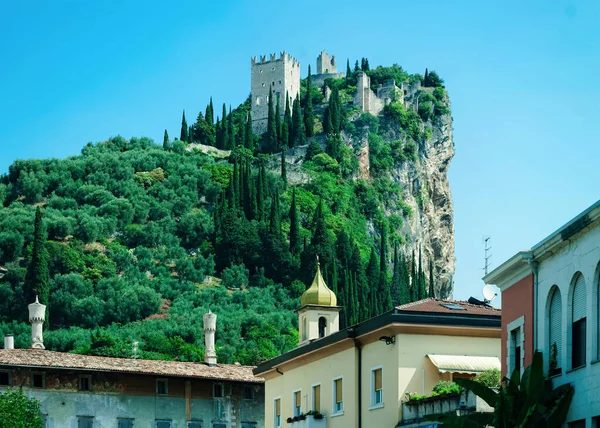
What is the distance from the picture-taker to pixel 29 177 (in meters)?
130

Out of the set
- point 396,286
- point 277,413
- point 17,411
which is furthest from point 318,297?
point 396,286

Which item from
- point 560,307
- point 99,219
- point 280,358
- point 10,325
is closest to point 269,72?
point 99,219

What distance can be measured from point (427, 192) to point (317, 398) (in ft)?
404

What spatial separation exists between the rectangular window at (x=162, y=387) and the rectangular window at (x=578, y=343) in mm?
34587

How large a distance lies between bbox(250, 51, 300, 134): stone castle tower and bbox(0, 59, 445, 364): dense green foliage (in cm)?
1446

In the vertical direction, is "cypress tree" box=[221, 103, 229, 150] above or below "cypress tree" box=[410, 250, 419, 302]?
above

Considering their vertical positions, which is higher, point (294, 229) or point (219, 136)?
point (219, 136)

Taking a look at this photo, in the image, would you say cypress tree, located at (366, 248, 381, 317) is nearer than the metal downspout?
No

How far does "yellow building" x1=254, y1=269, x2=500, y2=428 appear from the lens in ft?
117

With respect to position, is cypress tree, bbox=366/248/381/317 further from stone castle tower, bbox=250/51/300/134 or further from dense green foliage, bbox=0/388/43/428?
dense green foliage, bbox=0/388/43/428

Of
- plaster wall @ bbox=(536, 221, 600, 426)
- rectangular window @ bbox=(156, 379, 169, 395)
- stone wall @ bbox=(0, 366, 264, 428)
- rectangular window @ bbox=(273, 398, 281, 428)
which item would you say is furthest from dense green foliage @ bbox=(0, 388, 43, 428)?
plaster wall @ bbox=(536, 221, 600, 426)

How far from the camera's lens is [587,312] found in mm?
24562

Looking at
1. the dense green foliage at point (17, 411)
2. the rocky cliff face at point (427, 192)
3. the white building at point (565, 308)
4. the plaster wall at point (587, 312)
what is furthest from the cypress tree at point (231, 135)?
the plaster wall at point (587, 312)

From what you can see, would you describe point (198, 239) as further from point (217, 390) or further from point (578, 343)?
point (578, 343)
